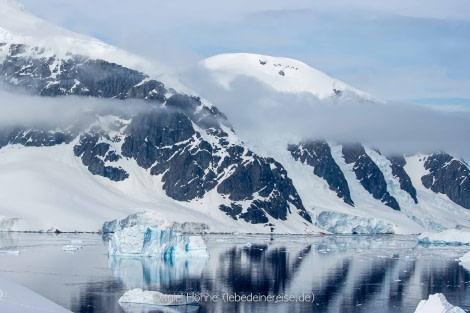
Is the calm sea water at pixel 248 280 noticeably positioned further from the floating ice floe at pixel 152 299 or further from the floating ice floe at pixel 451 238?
the floating ice floe at pixel 451 238

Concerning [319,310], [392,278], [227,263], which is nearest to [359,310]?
[319,310]

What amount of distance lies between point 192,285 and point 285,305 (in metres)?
15.0

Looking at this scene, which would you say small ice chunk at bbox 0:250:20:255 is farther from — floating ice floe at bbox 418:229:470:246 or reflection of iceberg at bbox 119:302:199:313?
floating ice floe at bbox 418:229:470:246

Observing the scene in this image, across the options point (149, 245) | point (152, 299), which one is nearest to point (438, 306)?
point (152, 299)

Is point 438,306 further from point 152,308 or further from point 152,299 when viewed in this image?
point 152,299

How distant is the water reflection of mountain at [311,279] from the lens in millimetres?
73375

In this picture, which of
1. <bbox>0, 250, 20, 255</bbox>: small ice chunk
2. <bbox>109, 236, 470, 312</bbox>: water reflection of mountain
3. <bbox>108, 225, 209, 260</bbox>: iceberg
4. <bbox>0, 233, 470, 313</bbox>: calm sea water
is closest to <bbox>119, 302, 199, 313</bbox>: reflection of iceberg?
<bbox>0, 233, 470, 313</bbox>: calm sea water

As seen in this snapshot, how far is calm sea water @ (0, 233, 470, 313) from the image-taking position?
71875mm

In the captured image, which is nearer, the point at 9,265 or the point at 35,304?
the point at 35,304

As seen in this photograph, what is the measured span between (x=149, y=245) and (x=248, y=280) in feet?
103

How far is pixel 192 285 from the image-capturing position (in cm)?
8412

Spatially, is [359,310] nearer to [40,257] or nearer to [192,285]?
[192,285]

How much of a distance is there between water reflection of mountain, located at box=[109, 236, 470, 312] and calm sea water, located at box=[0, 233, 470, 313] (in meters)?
0.09

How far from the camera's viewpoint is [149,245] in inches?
4702
